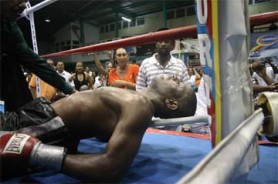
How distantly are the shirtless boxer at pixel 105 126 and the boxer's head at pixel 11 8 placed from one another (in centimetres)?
Answer: 41

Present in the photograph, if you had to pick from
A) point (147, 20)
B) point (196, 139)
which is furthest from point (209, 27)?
point (147, 20)

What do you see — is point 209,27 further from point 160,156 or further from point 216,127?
point 160,156

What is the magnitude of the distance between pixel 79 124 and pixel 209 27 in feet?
2.02

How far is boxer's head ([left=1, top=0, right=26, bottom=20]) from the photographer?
117cm

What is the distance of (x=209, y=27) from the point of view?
752 millimetres

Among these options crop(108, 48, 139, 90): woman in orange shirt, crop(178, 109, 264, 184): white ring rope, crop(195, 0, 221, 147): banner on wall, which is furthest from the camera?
crop(108, 48, 139, 90): woman in orange shirt

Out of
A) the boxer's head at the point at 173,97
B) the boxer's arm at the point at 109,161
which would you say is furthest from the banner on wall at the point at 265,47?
the boxer's arm at the point at 109,161

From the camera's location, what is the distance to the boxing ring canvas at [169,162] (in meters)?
1.01

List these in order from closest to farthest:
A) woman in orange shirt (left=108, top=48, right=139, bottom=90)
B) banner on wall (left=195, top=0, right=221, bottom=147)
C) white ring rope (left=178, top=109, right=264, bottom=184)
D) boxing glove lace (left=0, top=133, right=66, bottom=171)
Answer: white ring rope (left=178, top=109, right=264, bottom=184) < banner on wall (left=195, top=0, right=221, bottom=147) < boxing glove lace (left=0, top=133, right=66, bottom=171) < woman in orange shirt (left=108, top=48, right=139, bottom=90)

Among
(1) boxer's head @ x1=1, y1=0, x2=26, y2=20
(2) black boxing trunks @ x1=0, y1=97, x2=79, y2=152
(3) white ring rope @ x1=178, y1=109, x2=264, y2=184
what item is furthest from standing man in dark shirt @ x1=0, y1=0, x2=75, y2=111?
(3) white ring rope @ x1=178, y1=109, x2=264, y2=184

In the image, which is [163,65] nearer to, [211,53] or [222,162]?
[211,53]

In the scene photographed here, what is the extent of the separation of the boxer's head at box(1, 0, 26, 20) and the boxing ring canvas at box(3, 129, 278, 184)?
0.64 meters

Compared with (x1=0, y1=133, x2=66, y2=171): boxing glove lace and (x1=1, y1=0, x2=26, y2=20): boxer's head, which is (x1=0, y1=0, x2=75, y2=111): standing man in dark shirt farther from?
(x1=0, y1=133, x2=66, y2=171): boxing glove lace

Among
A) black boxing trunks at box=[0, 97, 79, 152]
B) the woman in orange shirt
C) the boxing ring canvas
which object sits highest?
the woman in orange shirt
